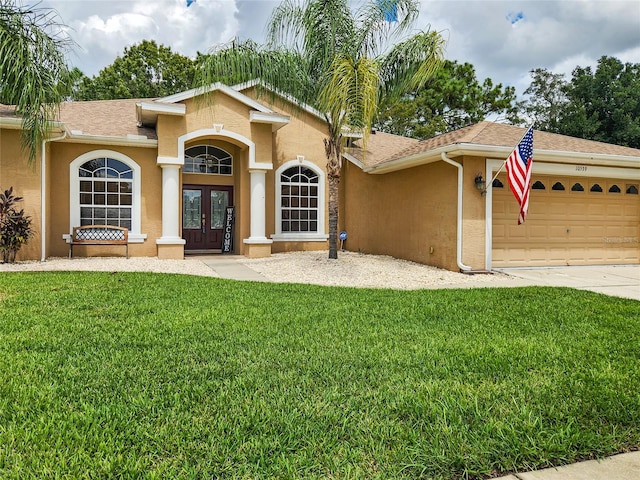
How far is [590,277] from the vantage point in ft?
33.6

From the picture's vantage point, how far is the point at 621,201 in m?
12.6

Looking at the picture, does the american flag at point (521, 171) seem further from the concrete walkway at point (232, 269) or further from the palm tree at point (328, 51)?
the concrete walkway at point (232, 269)

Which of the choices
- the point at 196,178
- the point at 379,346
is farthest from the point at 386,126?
the point at 379,346

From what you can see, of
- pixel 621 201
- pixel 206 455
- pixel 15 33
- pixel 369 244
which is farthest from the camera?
pixel 369 244

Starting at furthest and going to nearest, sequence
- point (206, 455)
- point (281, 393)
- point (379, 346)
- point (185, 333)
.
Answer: point (185, 333) < point (379, 346) < point (281, 393) < point (206, 455)

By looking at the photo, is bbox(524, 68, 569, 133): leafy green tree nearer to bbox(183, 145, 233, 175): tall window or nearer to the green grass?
bbox(183, 145, 233, 175): tall window

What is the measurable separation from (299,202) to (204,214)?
136 inches

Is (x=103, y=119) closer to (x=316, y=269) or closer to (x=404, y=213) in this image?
(x=316, y=269)

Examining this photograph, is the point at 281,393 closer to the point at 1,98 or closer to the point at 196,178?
the point at 1,98

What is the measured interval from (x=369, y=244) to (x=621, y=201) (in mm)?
7499

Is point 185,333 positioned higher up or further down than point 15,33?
further down

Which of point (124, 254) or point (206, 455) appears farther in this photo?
point (124, 254)

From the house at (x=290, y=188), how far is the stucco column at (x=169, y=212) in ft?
0.10

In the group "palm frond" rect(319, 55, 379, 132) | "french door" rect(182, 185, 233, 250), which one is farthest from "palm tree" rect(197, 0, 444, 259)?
"french door" rect(182, 185, 233, 250)
